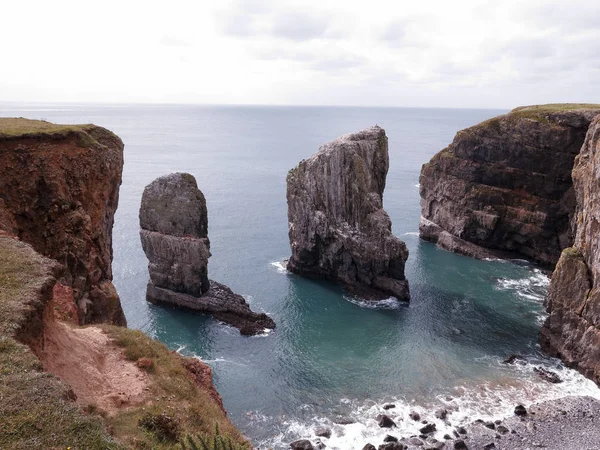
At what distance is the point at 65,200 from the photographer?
28938 mm

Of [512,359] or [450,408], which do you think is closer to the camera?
[450,408]

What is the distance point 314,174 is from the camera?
2643 inches

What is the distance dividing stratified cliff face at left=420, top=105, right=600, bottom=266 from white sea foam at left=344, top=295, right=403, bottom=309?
2564cm

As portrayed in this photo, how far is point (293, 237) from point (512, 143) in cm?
4143

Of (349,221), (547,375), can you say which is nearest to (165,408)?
(547,375)

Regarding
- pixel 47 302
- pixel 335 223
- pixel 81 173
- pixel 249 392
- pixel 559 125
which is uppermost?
pixel 559 125

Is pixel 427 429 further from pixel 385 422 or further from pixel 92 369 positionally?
pixel 92 369

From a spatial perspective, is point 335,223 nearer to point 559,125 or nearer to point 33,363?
point 559,125

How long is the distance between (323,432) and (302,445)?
235 cm

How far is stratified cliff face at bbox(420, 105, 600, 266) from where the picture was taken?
74.1m

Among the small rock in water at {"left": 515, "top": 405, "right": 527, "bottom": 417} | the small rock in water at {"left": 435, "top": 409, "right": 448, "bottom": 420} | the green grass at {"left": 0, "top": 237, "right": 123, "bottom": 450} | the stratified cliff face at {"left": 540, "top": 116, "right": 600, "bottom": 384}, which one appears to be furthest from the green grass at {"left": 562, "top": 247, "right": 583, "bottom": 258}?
the green grass at {"left": 0, "top": 237, "right": 123, "bottom": 450}

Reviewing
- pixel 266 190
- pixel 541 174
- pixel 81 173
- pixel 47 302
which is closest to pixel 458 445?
pixel 47 302

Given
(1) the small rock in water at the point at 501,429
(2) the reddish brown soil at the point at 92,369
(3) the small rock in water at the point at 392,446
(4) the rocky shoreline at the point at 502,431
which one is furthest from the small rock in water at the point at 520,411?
(2) the reddish brown soil at the point at 92,369

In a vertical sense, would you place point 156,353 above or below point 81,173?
below
